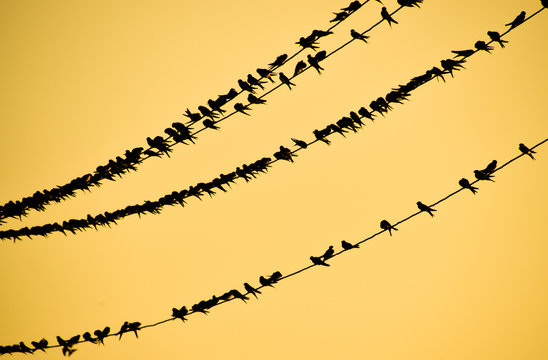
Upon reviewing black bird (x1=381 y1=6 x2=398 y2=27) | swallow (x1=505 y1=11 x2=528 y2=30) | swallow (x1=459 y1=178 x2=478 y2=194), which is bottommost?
swallow (x1=459 y1=178 x2=478 y2=194)

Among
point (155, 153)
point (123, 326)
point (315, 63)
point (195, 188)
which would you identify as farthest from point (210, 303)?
point (315, 63)

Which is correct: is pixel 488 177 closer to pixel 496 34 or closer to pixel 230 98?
pixel 496 34

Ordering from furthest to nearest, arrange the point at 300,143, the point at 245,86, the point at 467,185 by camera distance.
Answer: the point at 300,143, the point at 245,86, the point at 467,185

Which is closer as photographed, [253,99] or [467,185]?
[467,185]

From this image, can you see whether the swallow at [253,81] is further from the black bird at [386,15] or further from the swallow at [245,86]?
the black bird at [386,15]

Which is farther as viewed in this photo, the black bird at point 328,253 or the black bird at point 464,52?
the black bird at point 328,253

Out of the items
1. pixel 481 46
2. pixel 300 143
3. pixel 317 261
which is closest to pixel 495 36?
pixel 481 46

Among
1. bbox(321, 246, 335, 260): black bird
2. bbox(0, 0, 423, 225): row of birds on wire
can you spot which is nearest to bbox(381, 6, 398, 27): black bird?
bbox(0, 0, 423, 225): row of birds on wire

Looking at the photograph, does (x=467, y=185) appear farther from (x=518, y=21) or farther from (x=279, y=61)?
(x=279, y=61)

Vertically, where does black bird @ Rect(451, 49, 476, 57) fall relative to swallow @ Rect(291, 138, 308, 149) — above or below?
below

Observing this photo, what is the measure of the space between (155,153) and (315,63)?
2113mm

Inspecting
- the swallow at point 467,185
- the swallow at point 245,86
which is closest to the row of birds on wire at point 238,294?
the swallow at point 467,185

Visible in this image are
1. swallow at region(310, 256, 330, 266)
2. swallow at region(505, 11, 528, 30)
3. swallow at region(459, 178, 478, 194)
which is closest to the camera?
swallow at region(505, 11, 528, 30)

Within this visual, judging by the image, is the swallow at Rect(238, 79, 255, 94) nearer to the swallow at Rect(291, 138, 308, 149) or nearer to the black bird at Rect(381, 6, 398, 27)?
the swallow at Rect(291, 138, 308, 149)
